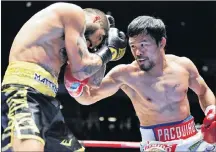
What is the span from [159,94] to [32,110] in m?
0.78

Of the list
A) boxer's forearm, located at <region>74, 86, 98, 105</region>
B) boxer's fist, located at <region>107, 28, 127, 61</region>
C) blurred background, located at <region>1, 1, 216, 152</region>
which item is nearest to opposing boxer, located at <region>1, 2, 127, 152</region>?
boxer's fist, located at <region>107, 28, 127, 61</region>

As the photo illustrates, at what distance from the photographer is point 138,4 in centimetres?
400

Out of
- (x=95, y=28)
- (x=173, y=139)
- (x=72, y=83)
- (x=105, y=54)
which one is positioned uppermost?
(x=95, y=28)

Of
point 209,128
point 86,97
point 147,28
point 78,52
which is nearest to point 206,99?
point 209,128

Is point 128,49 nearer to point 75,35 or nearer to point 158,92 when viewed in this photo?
point 158,92

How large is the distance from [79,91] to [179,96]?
493 millimetres

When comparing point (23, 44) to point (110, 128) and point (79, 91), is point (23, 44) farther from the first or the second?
point (110, 128)

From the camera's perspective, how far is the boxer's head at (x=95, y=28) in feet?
6.21

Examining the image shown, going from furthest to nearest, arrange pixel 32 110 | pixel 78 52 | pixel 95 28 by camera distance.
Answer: pixel 95 28
pixel 78 52
pixel 32 110

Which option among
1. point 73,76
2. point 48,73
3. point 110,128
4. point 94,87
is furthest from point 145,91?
point 110,128

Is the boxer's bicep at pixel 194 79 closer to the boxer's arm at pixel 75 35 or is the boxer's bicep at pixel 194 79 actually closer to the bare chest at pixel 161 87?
the bare chest at pixel 161 87

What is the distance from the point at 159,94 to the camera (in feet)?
7.37

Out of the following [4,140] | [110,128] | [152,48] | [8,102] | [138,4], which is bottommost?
[110,128]

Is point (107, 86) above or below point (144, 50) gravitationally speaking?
below
